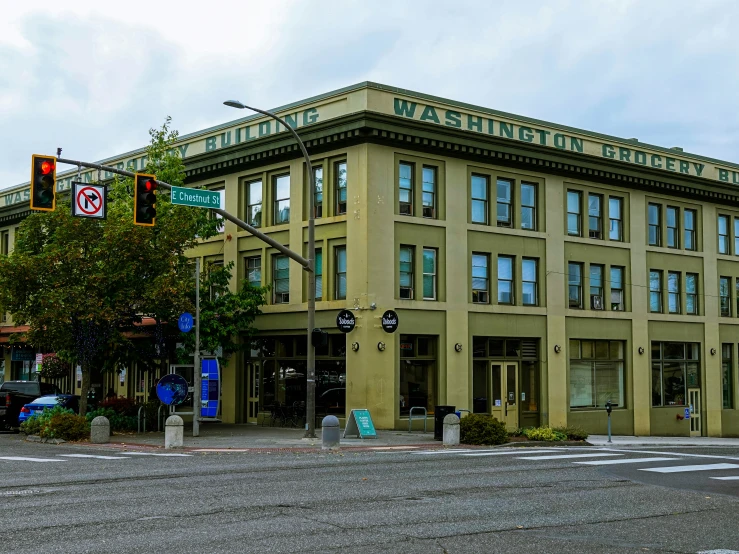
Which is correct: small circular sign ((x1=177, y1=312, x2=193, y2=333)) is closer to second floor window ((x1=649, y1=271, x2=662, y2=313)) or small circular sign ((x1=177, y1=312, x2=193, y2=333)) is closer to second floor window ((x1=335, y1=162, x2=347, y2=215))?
second floor window ((x1=335, y1=162, x2=347, y2=215))

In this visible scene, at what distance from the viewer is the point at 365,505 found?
12.5 meters

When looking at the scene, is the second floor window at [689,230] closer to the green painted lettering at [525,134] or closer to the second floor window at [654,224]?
the second floor window at [654,224]

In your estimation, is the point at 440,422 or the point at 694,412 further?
the point at 694,412

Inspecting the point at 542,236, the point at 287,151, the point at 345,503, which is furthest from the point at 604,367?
the point at 345,503

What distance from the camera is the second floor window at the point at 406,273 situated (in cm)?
3191

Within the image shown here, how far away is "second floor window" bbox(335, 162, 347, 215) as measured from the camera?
105 ft

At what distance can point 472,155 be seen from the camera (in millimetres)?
33625

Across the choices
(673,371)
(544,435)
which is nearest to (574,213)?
(673,371)

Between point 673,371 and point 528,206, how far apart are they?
10.6 metres

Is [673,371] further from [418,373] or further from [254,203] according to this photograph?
[254,203]

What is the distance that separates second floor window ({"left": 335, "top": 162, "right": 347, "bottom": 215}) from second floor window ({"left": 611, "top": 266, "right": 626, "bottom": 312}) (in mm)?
12710

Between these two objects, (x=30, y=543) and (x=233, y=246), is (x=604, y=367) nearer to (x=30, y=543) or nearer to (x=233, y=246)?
(x=233, y=246)

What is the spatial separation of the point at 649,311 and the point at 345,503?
95.5ft

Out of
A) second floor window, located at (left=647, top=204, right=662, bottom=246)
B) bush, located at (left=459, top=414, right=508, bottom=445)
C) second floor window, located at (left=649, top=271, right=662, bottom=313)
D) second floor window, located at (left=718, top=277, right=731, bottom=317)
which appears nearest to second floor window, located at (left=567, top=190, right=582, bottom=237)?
second floor window, located at (left=647, top=204, right=662, bottom=246)
